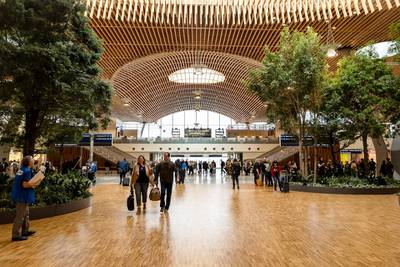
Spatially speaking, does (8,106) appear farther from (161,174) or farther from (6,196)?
(161,174)

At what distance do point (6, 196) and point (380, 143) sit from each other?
1765cm

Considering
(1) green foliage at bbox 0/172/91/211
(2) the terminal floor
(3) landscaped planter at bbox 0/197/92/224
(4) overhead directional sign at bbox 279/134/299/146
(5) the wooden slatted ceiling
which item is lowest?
(2) the terminal floor

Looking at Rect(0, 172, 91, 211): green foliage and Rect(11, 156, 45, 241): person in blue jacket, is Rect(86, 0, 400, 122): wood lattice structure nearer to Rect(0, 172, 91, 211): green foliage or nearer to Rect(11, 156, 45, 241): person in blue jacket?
Rect(0, 172, 91, 211): green foliage

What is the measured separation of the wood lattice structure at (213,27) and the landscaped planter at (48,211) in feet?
18.5

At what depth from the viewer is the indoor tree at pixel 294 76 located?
14062 millimetres

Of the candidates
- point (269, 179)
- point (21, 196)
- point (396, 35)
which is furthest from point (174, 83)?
point (21, 196)

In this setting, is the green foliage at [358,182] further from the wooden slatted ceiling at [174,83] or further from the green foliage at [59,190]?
the green foliage at [59,190]

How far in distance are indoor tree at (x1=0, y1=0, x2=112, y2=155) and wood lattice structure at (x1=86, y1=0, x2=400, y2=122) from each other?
225cm

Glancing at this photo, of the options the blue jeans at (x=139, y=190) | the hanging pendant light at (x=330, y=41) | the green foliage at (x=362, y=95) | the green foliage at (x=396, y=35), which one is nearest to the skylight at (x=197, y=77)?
the hanging pendant light at (x=330, y=41)

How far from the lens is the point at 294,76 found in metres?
14.2

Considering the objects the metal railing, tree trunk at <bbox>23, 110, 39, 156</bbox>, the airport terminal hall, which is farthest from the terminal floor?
the metal railing

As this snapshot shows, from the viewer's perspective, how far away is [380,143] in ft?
60.5

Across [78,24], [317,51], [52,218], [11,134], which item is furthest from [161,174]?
[317,51]

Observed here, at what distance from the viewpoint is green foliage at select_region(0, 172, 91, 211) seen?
727 centimetres
